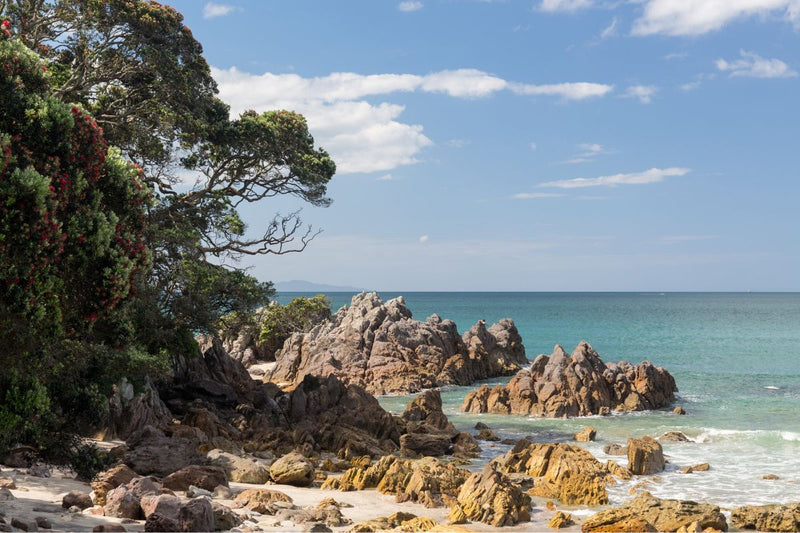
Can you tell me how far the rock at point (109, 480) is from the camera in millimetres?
15070

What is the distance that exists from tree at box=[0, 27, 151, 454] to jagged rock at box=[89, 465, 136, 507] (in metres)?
2.08

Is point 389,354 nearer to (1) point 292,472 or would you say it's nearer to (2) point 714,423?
(2) point 714,423

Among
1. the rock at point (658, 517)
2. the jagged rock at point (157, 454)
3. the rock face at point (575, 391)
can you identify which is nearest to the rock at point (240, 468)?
the jagged rock at point (157, 454)

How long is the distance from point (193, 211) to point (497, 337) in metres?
39.5

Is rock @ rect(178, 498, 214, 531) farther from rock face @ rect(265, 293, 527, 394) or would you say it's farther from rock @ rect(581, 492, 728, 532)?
rock face @ rect(265, 293, 527, 394)

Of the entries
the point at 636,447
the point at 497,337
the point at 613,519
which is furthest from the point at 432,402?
the point at 497,337

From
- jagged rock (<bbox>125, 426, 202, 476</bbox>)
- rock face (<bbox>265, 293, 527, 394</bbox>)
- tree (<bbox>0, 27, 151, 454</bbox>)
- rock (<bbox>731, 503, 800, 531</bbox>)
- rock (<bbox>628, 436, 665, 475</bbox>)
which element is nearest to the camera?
tree (<bbox>0, 27, 151, 454</bbox>)

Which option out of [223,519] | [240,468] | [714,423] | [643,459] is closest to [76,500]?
[223,519]

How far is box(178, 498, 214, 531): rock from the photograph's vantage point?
1282 cm

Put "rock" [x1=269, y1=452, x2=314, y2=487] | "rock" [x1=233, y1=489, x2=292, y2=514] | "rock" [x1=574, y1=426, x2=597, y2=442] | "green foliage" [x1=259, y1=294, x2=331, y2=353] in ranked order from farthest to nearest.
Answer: "green foliage" [x1=259, y1=294, x2=331, y2=353] → "rock" [x1=574, y1=426, x2=597, y2=442] → "rock" [x1=269, y1=452, x2=314, y2=487] → "rock" [x1=233, y1=489, x2=292, y2=514]

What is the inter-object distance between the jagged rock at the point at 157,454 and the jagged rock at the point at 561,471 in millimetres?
10257

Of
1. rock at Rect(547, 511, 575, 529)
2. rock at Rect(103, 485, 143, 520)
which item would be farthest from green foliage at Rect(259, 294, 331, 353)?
rock at Rect(103, 485, 143, 520)

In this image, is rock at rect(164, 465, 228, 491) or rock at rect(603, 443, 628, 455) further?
rock at rect(603, 443, 628, 455)

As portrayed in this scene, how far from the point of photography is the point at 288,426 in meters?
29.0
